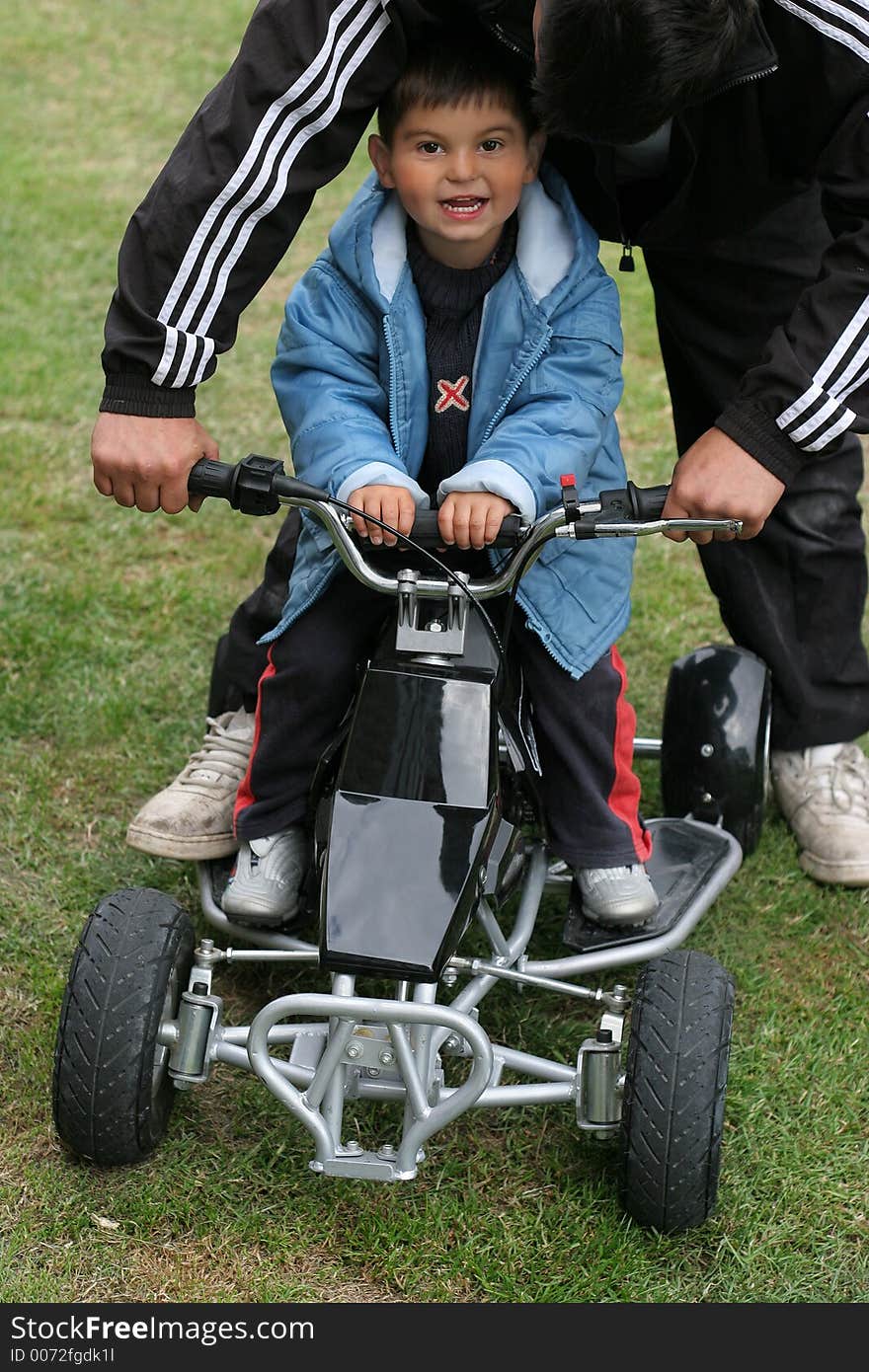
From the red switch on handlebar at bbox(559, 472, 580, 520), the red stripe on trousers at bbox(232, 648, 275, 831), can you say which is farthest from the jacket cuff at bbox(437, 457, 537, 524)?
the red stripe on trousers at bbox(232, 648, 275, 831)

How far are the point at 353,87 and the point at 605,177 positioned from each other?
466 mm

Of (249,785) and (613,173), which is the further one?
(249,785)

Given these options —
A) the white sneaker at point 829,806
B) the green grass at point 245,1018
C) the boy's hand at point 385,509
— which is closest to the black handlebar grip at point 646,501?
the boy's hand at point 385,509

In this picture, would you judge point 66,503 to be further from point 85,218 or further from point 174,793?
point 85,218

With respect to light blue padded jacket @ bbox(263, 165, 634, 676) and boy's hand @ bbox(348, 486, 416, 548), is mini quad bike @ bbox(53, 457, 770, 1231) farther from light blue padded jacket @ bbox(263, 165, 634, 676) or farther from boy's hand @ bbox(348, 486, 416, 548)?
light blue padded jacket @ bbox(263, 165, 634, 676)

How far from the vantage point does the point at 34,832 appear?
3.74 m

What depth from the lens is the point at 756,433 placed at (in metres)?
2.73

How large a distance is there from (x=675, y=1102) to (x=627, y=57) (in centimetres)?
159

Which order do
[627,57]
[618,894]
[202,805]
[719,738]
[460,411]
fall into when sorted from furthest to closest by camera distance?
[719,738] → [202,805] → [618,894] → [460,411] → [627,57]

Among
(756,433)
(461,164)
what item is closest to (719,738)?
(756,433)

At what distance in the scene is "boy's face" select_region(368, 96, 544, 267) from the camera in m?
2.80

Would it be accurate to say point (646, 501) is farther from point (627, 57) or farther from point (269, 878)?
point (269, 878)

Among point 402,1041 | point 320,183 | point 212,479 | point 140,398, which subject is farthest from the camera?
point 320,183

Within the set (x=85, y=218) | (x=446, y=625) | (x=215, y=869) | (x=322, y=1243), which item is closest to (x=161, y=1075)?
(x=322, y=1243)
